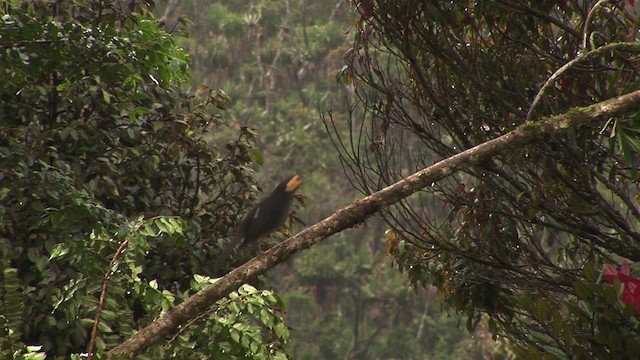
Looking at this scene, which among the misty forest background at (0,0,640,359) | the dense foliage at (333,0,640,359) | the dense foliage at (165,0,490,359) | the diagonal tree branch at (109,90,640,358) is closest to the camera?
the diagonal tree branch at (109,90,640,358)

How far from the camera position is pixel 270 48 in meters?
18.3

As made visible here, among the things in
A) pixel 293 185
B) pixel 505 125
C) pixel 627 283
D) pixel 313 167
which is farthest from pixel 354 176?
pixel 313 167

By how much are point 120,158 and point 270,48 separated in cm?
1380

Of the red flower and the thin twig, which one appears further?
the red flower

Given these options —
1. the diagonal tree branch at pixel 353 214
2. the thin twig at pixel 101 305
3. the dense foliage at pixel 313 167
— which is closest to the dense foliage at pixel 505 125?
the diagonal tree branch at pixel 353 214

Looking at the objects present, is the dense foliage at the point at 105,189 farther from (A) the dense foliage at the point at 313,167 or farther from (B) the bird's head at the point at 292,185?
(A) the dense foliage at the point at 313,167

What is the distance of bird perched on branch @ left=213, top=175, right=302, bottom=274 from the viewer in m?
4.29

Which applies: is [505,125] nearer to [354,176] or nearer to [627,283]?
[354,176]

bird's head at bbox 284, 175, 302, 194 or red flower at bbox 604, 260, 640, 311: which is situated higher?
red flower at bbox 604, 260, 640, 311

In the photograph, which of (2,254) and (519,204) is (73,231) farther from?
(519,204)

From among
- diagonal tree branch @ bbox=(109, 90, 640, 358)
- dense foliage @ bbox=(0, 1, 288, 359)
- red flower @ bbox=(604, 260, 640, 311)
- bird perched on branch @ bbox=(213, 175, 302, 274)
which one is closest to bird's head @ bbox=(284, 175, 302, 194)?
bird perched on branch @ bbox=(213, 175, 302, 274)

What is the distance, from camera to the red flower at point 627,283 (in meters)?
2.38

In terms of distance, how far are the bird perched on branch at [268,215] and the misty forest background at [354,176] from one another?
312 mm

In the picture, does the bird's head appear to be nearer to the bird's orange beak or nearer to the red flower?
the bird's orange beak
